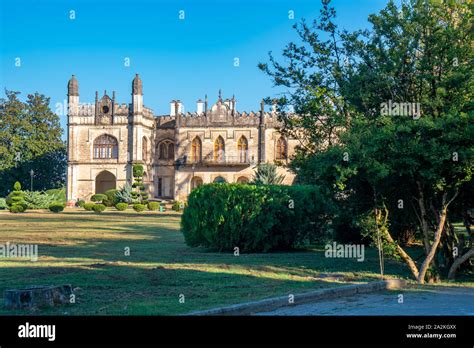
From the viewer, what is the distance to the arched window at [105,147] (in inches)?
2157

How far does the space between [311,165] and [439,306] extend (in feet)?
12.3

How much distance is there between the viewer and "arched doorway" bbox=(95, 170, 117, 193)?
56.2 m

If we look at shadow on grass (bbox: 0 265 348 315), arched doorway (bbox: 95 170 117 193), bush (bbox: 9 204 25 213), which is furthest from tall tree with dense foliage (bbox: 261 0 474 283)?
arched doorway (bbox: 95 170 117 193)

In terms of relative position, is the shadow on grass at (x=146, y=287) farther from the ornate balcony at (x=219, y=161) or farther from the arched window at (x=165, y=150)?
the arched window at (x=165, y=150)

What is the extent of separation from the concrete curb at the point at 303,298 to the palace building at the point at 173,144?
43479mm

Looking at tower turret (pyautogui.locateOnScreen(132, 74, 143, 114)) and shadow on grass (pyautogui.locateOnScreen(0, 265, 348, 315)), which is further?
tower turret (pyautogui.locateOnScreen(132, 74, 143, 114))

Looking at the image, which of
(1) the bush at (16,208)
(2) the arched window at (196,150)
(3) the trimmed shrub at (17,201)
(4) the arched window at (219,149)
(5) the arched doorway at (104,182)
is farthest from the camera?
(5) the arched doorway at (104,182)

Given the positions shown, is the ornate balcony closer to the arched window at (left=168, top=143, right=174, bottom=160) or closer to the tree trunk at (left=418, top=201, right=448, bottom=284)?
the arched window at (left=168, top=143, right=174, bottom=160)

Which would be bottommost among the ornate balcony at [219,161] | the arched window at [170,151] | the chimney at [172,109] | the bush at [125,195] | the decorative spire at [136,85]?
the bush at [125,195]

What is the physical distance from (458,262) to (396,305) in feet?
11.8

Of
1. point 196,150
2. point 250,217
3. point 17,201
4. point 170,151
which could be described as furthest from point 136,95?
point 250,217

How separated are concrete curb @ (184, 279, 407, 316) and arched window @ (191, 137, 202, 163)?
45207 mm

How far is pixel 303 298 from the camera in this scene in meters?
8.74

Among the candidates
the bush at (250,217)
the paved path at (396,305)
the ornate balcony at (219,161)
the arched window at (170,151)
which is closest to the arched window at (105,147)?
the arched window at (170,151)
